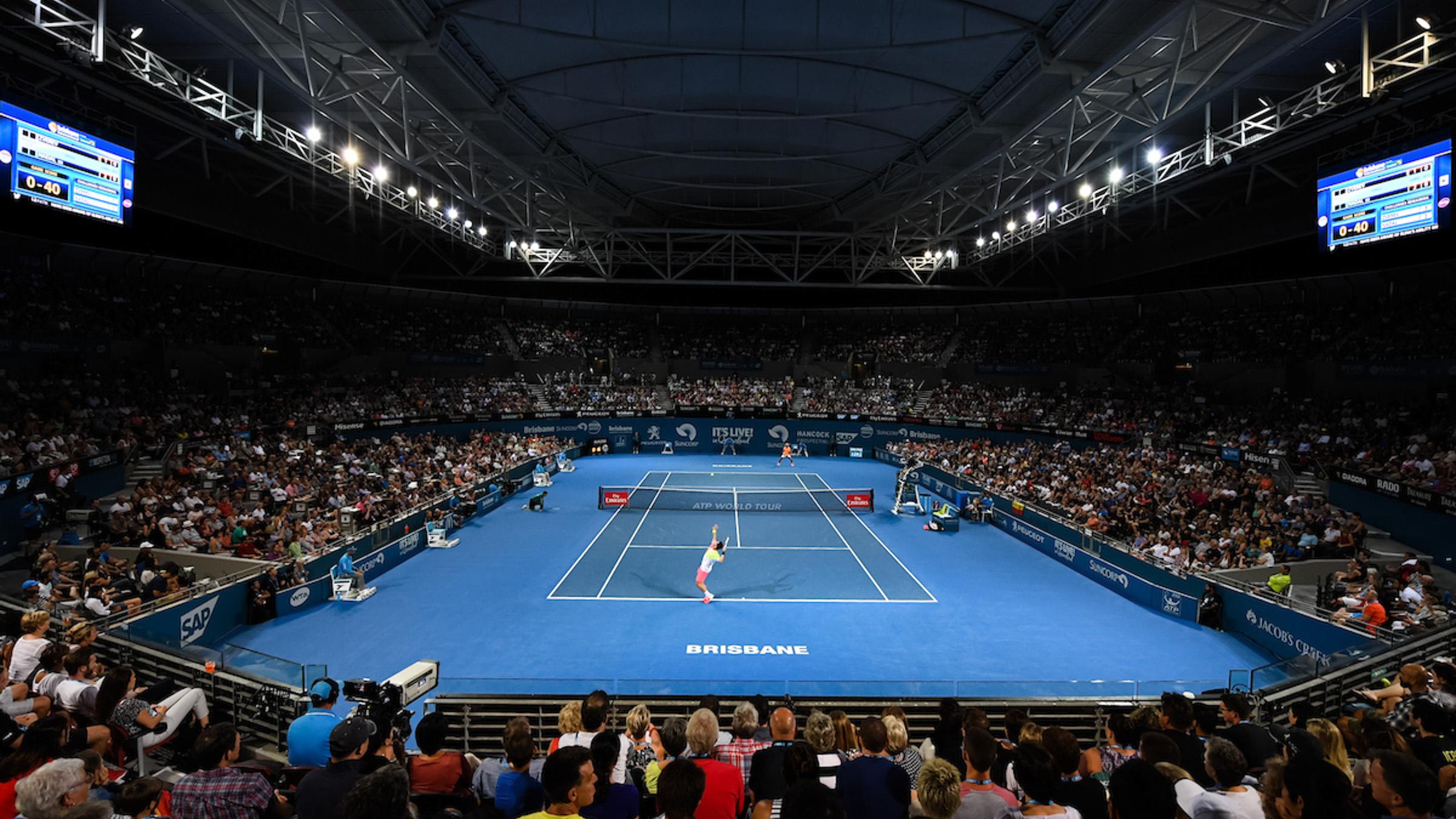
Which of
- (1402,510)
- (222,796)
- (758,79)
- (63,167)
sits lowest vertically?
(222,796)

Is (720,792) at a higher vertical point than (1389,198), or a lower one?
lower

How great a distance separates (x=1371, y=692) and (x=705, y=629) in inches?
416

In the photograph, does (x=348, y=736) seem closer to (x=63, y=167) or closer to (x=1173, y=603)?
(x=63, y=167)

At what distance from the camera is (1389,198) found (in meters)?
16.3

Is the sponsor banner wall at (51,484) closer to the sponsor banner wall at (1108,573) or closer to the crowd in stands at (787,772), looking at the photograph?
the crowd in stands at (787,772)

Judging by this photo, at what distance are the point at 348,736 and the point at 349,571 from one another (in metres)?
13.9

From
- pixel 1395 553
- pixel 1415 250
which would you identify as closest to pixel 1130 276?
pixel 1415 250

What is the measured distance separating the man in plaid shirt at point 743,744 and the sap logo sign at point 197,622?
11.6 m

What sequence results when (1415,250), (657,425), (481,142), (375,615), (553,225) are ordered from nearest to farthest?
(375,615) < (481,142) < (1415,250) < (553,225) < (657,425)

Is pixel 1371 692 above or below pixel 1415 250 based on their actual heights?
below

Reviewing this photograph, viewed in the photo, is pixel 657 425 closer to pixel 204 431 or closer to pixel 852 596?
pixel 204 431

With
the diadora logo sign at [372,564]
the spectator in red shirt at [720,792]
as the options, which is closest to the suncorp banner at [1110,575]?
the spectator in red shirt at [720,792]

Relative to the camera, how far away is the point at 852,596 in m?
17.3

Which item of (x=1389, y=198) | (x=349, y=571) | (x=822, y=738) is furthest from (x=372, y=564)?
(x=1389, y=198)
